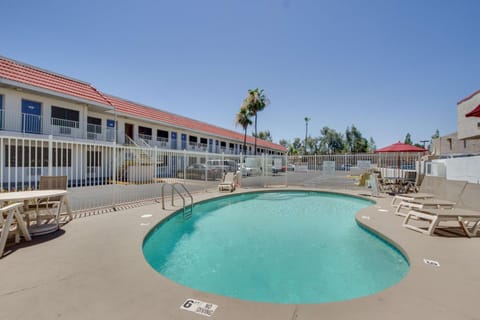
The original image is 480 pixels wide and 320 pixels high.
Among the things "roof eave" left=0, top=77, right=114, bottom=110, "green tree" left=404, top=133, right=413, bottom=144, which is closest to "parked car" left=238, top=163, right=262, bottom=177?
"roof eave" left=0, top=77, right=114, bottom=110

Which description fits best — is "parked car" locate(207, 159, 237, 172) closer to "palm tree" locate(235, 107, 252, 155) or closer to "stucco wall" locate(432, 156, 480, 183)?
"palm tree" locate(235, 107, 252, 155)

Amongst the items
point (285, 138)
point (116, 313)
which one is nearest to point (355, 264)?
point (116, 313)

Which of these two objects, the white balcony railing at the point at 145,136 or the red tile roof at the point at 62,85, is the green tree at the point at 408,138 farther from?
the white balcony railing at the point at 145,136

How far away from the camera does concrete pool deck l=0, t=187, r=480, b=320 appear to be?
78.5 inches

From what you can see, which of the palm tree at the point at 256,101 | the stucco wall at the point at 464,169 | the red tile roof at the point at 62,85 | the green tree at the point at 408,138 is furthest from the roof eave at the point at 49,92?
the green tree at the point at 408,138

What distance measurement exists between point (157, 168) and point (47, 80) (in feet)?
28.6

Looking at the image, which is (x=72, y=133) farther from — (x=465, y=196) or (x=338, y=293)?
(x=465, y=196)

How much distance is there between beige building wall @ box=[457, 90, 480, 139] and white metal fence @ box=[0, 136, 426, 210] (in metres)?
4.17

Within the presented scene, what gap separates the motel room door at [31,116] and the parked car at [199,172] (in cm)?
849

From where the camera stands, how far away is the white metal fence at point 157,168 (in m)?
7.14

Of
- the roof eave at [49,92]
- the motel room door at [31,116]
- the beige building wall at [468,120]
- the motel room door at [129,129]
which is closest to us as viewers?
the roof eave at [49,92]

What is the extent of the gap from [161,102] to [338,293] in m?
24.5

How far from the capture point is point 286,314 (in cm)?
199

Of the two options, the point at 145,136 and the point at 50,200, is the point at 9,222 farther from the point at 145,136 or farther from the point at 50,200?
the point at 145,136
